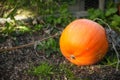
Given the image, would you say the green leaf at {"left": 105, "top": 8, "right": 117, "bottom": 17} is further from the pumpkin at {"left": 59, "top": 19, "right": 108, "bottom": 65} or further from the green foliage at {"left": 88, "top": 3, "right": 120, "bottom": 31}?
the pumpkin at {"left": 59, "top": 19, "right": 108, "bottom": 65}

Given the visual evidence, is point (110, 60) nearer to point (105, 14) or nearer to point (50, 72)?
point (50, 72)

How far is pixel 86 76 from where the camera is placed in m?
3.10

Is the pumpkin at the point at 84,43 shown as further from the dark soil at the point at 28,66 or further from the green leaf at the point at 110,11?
the green leaf at the point at 110,11

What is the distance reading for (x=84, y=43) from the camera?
3043 mm

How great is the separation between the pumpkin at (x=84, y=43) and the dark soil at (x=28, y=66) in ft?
0.31

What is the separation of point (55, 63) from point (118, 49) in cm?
68

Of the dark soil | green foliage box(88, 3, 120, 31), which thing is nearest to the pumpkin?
the dark soil

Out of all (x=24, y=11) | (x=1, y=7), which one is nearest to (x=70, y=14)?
(x=24, y=11)

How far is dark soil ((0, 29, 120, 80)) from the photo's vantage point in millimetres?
3100

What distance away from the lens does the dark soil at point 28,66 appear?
122 inches

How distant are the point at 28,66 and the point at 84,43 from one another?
603 millimetres

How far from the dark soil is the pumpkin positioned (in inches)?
3.8

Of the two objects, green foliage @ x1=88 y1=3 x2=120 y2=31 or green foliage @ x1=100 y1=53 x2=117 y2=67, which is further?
green foliage @ x1=88 y1=3 x2=120 y2=31

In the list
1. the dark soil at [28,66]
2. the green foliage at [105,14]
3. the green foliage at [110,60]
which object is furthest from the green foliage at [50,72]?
the green foliage at [105,14]
